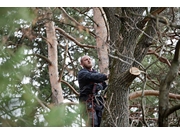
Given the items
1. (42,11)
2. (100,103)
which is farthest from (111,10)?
(42,11)

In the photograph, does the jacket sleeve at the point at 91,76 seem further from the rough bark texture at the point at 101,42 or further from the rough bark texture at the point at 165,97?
the rough bark texture at the point at 165,97

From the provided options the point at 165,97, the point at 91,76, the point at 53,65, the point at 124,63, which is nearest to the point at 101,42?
the point at 53,65

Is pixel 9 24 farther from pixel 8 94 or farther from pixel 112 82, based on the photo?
pixel 112 82

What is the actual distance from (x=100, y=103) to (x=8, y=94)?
5.62ft

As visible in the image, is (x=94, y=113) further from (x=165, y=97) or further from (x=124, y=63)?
(x=165, y=97)

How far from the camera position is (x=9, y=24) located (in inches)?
77.0

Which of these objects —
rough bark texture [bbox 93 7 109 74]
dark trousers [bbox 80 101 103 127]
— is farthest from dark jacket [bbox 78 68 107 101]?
rough bark texture [bbox 93 7 109 74]

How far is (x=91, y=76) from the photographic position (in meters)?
3.26

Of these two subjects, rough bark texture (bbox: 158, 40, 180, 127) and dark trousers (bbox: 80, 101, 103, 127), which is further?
dark trousers (bbox: 80, 101, 103, 127)

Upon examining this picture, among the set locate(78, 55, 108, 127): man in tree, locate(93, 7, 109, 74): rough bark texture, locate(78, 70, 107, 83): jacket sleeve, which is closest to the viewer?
locate(78, 70, 107, 83): jacket sleeve

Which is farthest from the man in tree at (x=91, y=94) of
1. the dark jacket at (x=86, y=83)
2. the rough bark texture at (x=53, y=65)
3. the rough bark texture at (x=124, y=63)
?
the rough bark texture at (x=53, y=65)

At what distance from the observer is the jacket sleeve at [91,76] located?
319cm

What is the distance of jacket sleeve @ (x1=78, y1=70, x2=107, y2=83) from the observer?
3191 millimetres

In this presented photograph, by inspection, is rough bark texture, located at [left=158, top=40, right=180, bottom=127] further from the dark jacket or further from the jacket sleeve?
the dark jacket
